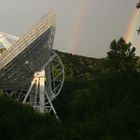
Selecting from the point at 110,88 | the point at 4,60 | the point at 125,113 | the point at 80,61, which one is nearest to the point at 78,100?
the point at 110,88

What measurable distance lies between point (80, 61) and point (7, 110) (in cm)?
11788

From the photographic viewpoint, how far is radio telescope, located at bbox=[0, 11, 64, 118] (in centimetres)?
8356

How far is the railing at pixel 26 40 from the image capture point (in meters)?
83.0

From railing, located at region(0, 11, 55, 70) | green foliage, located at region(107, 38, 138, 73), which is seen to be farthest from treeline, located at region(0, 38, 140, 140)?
railing, located at region(0, 11, 55, 70)

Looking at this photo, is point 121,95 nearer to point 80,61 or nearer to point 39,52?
point 39,52

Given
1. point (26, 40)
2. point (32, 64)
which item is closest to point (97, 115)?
point (26, 40)

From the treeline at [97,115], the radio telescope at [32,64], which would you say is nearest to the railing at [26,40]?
the radio telescope at [32,64]

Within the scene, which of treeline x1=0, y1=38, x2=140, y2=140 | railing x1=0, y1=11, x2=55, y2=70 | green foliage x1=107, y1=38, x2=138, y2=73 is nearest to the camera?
treeline x1=0, y1=38, x2=140, y2=140

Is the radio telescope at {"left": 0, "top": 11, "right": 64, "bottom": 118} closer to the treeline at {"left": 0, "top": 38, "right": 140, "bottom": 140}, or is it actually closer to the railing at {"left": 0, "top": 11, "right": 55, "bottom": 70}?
the railing at {"left": 0, "top": 11, "right": 55, "bottom": 70}

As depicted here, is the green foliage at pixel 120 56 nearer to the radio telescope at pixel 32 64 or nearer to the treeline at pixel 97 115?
the treeline at pixel 97 115

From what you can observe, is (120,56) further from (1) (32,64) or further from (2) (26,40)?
(2) (26,40)

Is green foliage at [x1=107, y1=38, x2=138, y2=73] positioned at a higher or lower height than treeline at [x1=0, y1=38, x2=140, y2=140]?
higher

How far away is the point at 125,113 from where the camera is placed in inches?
2473

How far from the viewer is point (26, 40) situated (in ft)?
273
